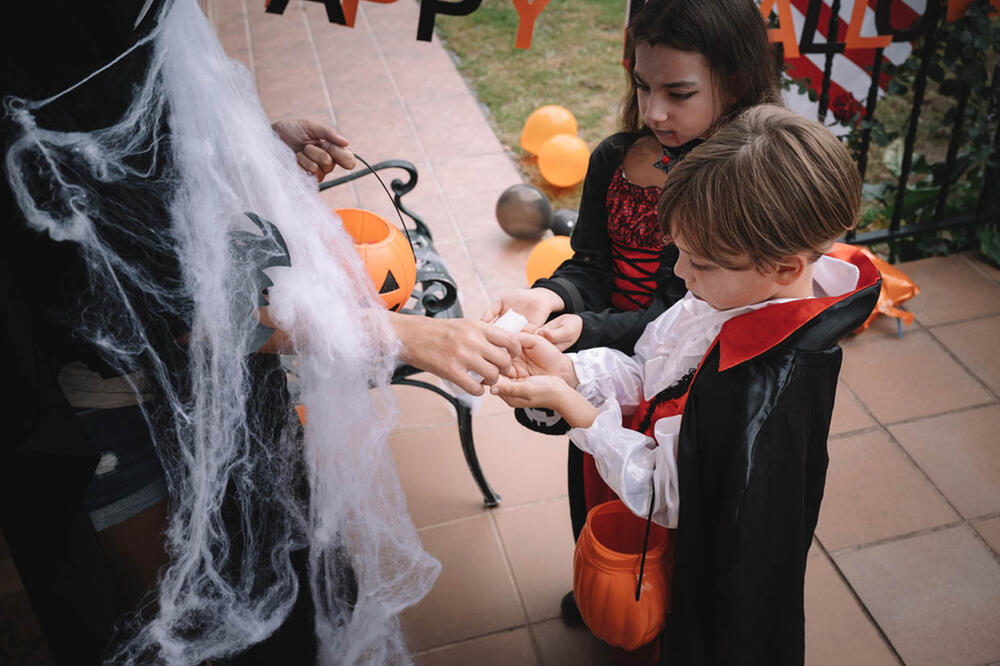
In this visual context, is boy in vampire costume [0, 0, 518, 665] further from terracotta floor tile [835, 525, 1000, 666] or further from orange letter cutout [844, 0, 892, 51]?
orange letter cutout [844, 0, 892, 51]

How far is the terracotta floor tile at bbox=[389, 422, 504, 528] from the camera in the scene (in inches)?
101

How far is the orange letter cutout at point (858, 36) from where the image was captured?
7.41 feet

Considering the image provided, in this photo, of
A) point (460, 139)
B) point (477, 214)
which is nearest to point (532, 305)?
point (477, 214)

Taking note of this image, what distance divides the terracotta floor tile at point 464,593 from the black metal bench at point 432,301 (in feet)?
0.50

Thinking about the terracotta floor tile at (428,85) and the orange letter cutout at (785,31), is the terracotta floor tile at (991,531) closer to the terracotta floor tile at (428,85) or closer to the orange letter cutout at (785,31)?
the orange letter cutout at (785,31)

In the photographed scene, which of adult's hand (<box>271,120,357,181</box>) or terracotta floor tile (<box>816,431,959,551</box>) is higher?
adult's hand (<box>271,120,357,181</box>)

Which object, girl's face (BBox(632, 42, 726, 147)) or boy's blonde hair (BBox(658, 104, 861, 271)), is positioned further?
girl's face (BBox(632, 42, 726, 147))

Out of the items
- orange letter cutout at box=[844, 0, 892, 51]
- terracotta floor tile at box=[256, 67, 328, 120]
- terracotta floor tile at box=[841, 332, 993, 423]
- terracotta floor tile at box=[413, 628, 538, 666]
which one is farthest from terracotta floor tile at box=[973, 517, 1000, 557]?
terracotta floor tile at box=[256, 67, 328, 120]

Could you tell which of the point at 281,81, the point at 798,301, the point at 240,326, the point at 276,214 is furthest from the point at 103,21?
the point at 281,81

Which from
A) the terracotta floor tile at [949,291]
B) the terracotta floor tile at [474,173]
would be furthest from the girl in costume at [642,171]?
the terracotta floor tile at [474,173]

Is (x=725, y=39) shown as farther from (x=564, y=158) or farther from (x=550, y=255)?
(x=564, y=158)

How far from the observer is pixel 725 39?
155 centimetres

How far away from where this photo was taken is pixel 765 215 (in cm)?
121

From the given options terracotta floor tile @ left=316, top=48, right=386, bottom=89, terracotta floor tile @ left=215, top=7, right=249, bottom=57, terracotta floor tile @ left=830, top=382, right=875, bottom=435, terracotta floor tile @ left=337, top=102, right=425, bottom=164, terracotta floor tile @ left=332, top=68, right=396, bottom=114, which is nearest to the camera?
terracotta floor tile @ left=830, top=382, right=875, bottom=435
